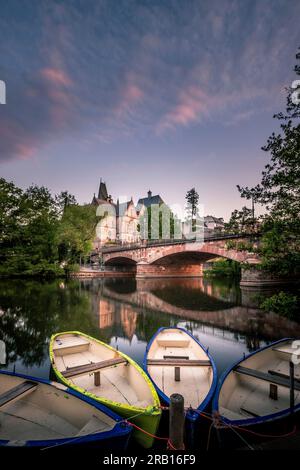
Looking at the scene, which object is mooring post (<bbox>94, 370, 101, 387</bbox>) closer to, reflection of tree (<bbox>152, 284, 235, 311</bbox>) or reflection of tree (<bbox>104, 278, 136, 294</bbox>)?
reflection of tree (<bbox>152, 284, 235, 311</bbox>)

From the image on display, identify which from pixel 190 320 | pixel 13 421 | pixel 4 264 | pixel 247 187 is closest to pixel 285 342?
pixel 247 187

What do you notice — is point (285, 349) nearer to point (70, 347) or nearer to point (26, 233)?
point (70, 347)

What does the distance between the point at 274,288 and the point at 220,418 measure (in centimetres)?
2069

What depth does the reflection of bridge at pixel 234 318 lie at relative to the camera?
10672 millimetres

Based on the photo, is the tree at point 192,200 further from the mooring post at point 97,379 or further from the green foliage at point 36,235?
the mooring post at point 97,379

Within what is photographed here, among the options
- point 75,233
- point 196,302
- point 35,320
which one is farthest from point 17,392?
point 75,233

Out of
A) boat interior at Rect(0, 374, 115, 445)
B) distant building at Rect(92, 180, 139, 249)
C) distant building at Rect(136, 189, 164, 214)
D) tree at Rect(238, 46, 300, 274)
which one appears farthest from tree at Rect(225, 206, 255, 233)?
distant building at Rect(136, 189, 164, 214)

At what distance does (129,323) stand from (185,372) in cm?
731

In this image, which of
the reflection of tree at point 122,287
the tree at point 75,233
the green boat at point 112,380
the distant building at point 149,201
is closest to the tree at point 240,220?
the green boat at point 112,380

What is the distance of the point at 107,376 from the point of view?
501 cm

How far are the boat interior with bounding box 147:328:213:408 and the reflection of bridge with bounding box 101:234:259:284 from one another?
18.5 m

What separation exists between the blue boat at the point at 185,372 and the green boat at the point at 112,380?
0.35 m

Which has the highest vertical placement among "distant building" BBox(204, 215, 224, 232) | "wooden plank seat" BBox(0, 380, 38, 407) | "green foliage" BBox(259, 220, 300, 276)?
"distant building" BBox(204, 215, 224, 232)

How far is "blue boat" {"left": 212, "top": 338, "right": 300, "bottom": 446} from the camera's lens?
133 inches
